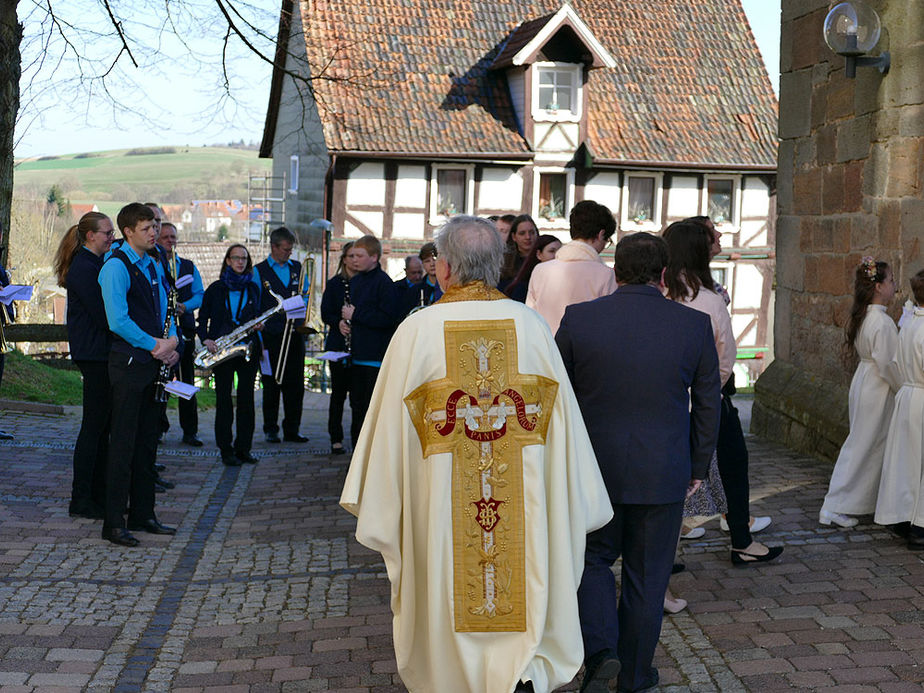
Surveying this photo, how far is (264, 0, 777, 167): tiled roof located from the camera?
26625 millimetres

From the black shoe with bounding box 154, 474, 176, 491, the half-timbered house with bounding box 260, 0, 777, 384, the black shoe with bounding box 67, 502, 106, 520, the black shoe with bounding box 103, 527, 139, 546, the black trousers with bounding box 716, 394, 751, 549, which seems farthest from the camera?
the half-timbered house with bounding box 260, 0, 777, 384

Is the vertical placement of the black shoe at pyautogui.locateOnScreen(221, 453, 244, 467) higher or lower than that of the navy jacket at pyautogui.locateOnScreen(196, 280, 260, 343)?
lower

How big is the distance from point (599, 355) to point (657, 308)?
0.29 m

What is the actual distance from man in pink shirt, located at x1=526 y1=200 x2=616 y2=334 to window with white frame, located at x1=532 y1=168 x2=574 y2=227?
2173 centimetres

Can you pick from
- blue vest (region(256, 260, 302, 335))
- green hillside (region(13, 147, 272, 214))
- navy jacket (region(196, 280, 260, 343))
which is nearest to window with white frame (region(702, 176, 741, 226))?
blue vest (region(256, 260, 302, 335))

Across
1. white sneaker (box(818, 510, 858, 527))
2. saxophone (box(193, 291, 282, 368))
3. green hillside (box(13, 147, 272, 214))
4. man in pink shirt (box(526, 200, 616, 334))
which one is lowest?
white sneaker (box(818, 510, 858, 527))

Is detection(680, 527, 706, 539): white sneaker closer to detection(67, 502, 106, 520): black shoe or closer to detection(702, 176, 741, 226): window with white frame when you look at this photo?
detection(67, 502, 106, 520): black shoe

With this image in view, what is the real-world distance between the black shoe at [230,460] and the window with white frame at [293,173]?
21.9 metres

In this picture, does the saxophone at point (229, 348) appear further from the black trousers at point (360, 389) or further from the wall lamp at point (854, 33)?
the wall lamp at point (854, 33)

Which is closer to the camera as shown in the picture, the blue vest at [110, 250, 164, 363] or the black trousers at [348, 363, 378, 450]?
the blue vest at [110, 250, 164, 363]

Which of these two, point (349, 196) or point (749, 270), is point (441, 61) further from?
point (749, 270)

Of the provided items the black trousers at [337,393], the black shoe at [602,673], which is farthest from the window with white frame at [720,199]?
the black shoe at [602,673]

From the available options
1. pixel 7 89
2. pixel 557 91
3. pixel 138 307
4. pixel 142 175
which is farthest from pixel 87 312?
pixel 142 175

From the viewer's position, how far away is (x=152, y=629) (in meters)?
5.88
